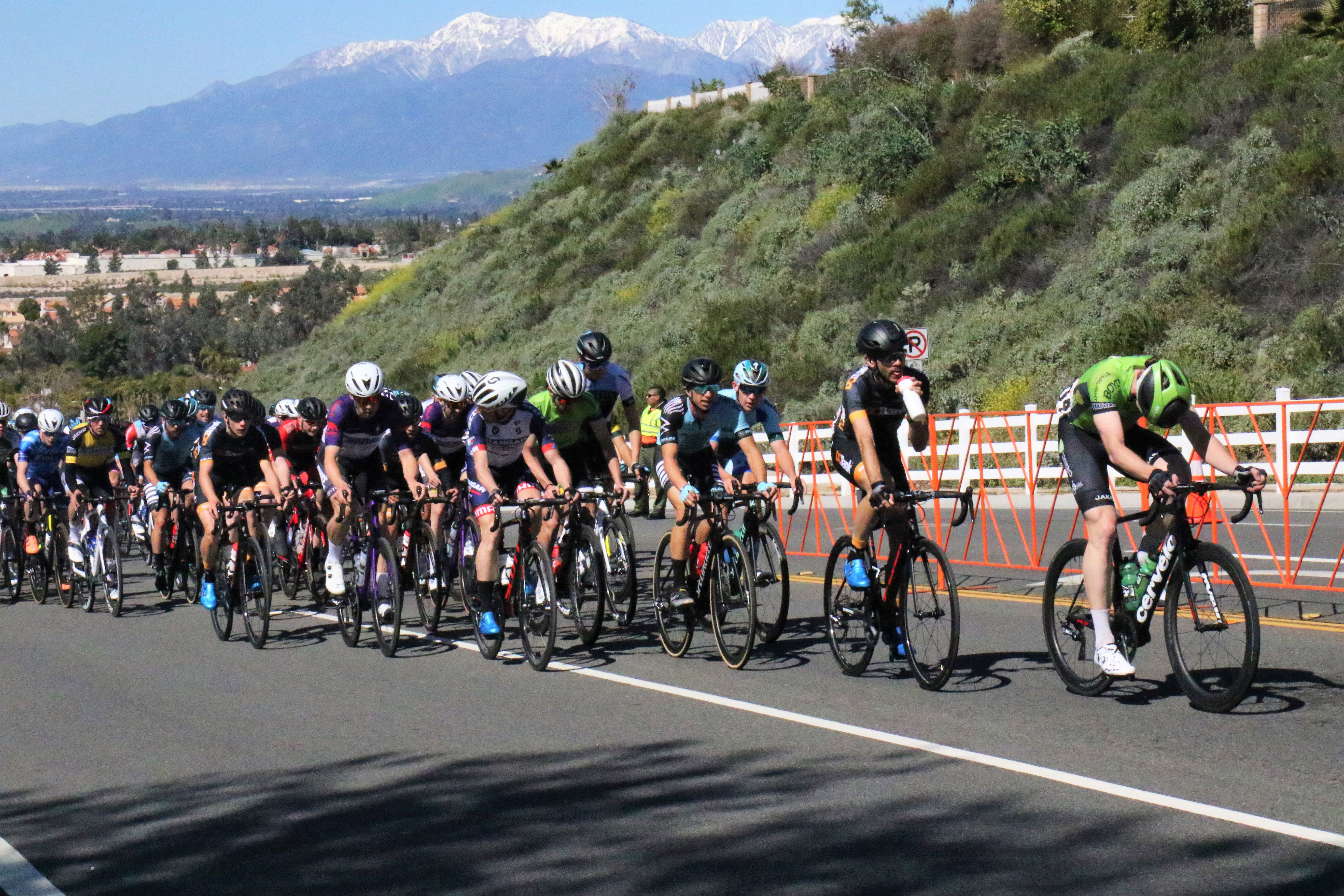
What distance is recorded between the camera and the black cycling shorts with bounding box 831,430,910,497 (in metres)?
8.98

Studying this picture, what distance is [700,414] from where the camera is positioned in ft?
33.0

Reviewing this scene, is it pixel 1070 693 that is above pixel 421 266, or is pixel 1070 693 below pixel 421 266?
below

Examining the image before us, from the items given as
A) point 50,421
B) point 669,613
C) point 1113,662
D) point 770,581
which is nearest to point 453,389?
point 669,613

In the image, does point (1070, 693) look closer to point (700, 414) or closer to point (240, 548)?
point (700, 414)

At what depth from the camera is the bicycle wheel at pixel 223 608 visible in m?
12.1

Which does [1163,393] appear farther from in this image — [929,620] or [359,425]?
[359,425]

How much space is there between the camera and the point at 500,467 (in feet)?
35.2

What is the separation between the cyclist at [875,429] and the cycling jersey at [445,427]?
13.3ft

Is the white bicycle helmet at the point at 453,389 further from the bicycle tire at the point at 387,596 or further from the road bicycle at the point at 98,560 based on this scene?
the road bicycle at the point at 98,560

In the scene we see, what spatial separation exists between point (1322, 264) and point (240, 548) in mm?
21330

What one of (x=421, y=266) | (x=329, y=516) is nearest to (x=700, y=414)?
(x=329, y=516)

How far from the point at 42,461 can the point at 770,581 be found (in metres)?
10.2

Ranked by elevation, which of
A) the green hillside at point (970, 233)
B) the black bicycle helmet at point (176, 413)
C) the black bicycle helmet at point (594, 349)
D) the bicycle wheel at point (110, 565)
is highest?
the green hillside at point (970, 233)

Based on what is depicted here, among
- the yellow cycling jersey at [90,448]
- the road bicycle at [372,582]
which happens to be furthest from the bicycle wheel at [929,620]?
the yellow cycling jersey at [90,448]
